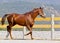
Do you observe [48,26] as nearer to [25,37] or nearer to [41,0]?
[25,37]

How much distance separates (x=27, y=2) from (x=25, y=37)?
28034mm

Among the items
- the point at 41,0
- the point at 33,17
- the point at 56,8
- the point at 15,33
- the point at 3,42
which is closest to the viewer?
the point at 3,42

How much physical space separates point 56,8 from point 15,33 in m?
24.0

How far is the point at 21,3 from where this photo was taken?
45250 mm

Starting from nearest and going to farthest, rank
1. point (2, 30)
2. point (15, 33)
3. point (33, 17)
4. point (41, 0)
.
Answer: point (33, 17) < point (15, 33) < point (2, 30) < point (41, 0)

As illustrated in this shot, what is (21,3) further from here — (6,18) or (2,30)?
(6,18)

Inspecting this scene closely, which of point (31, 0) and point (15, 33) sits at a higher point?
point (31, 0)

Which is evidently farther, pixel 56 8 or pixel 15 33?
pixel 56 8

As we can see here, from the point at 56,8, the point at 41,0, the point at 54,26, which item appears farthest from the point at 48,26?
the point at 41,0

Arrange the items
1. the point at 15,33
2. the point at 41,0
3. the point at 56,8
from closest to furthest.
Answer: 1. the point at 15,33
2. the point at 56,8
3. the point at 41,0

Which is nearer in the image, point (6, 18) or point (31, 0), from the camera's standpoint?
point (6, 18)

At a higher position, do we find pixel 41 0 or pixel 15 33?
pixel 41 0

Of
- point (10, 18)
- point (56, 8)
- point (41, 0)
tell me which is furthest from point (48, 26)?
point (41, 0)

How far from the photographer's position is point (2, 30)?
21984mm
